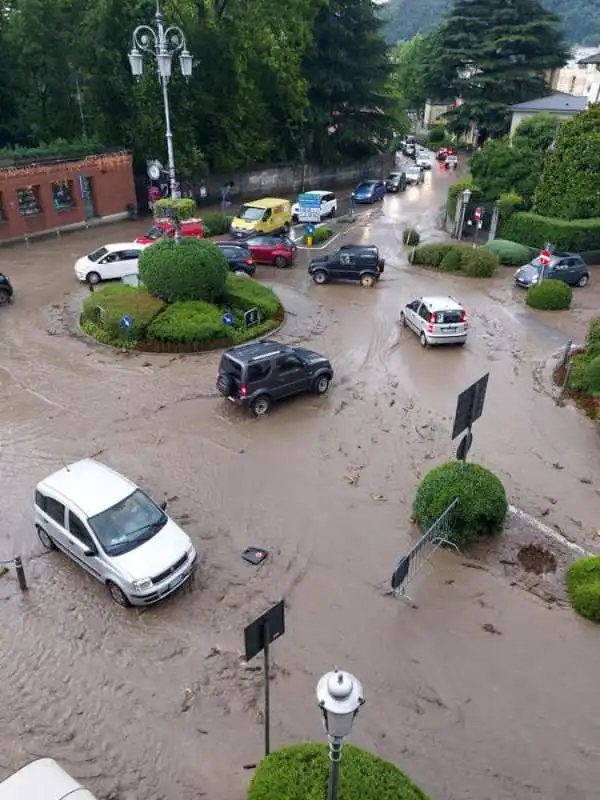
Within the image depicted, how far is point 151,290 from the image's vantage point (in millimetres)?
20031

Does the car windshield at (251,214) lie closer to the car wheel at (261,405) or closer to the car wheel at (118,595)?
the car wheel at (261,405)

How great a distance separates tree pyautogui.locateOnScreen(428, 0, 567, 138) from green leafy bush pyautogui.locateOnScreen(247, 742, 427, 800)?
5970 cm

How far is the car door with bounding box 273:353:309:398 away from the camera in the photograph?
15383 mm

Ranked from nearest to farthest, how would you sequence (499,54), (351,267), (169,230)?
(351,267)
(169,230)
(499,54)

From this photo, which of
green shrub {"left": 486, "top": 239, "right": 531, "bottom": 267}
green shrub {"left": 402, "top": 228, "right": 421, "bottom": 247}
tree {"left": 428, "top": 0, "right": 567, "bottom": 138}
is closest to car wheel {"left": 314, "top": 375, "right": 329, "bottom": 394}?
green shrub {"left": 486, "top": 239, "right": 531, "bottom": 267}

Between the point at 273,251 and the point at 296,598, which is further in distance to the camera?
the point at 273,251

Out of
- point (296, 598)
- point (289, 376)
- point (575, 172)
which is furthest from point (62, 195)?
point (296, 598)

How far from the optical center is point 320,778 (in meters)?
5.98

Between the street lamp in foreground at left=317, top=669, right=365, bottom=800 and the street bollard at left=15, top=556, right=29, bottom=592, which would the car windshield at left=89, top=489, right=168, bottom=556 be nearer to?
the street bollard at left=15, top=556, right=29, bottom=592

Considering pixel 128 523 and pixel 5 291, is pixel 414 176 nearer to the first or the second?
pixel 5 291

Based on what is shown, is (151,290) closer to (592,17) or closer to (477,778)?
(477,778)

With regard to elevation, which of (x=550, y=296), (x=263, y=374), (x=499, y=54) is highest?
(x=499, y=54)

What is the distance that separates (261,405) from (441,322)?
7.06m

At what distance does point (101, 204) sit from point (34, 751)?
3345 cm
